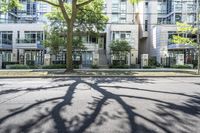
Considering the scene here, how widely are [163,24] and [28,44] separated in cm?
2170

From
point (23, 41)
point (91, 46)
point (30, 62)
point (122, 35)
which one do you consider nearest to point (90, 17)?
point (91, 46)

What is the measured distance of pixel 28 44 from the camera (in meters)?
41.4

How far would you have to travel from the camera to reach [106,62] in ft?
137

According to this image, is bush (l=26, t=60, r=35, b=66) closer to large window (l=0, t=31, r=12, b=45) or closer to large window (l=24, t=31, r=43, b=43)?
large window (l=24, t=31, r=43, b=43)

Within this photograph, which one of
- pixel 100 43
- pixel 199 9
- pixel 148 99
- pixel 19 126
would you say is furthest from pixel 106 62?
pixel 19 126

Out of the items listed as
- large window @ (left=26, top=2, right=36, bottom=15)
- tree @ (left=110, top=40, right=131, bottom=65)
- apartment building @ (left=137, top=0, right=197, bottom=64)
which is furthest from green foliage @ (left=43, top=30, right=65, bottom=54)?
large window @ (left=26, top=2, right=36, bottom=15)

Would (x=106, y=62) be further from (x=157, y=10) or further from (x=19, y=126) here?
(x=19, y=126)

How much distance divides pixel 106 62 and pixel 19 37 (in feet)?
48.3

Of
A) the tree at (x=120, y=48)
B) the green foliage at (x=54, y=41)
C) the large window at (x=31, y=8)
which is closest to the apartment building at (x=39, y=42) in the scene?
the tree at (x=120, y=48)

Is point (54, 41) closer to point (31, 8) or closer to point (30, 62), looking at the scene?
point (30, 62)

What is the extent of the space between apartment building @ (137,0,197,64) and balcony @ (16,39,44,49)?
18.6m

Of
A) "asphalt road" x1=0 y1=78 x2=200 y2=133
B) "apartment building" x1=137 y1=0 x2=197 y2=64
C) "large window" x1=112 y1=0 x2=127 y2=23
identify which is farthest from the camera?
"large window" x1=112 y1=0 x2=127 y2=23

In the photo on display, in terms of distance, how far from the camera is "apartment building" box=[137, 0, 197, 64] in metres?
41.0

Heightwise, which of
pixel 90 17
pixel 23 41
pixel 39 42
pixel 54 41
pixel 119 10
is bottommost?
pixel 54 41
